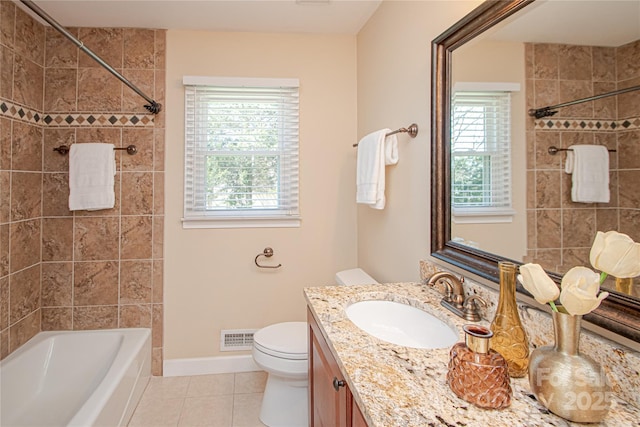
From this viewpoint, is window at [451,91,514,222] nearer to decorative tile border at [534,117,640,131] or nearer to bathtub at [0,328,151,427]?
decorative tile border at [534,117,640,131]

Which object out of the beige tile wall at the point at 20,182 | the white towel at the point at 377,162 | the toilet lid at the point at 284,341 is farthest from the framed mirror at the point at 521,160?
the beige tile wall at the point at 20,182

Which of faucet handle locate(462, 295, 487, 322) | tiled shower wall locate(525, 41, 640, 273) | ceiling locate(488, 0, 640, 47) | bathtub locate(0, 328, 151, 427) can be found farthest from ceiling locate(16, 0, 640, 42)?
bathtub locate(0, 328, 151, 427)

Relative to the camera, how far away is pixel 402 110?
1663 mm

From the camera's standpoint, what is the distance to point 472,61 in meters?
1.16

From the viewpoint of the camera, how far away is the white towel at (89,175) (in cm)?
206

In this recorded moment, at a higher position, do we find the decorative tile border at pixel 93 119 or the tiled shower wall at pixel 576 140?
the decorative tile border at pixel 93 119

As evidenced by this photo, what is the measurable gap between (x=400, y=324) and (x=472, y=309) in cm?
27

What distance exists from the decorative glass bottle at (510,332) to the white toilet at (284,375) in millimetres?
1084

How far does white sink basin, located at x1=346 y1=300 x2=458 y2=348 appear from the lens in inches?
42.6

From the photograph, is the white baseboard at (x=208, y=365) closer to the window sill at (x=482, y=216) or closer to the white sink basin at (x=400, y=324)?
the white sink basin at (x=400, y=324)

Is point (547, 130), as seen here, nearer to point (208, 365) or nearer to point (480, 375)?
point (480, 375)

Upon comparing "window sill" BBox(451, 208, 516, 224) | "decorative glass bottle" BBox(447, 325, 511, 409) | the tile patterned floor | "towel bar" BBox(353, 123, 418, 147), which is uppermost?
"towel bar" BBox(353, 123, 418, 147)

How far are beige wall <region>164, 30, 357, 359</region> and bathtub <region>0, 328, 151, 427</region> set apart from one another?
1.00 ft

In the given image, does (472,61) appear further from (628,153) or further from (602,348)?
(602,348)
